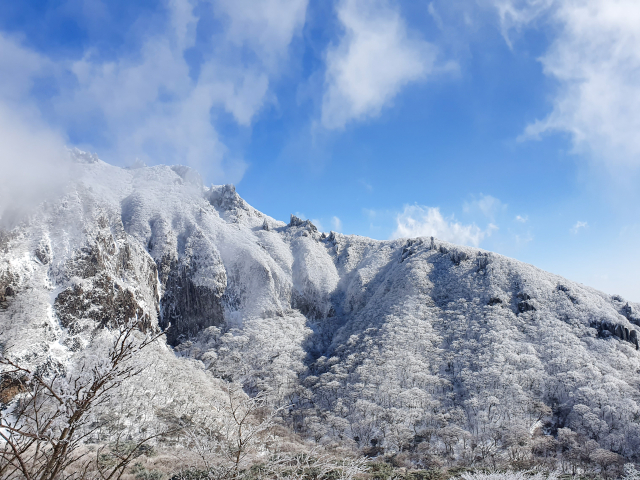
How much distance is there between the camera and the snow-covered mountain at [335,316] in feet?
180

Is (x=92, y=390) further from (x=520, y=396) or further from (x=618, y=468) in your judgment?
(x=520, y=396)

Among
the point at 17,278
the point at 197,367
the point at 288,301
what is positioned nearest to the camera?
the point at 17,278

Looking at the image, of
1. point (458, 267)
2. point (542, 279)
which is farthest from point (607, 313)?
point (458, 267)

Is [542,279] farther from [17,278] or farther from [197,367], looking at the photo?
[17,278]

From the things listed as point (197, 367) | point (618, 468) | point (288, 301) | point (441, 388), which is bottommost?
point (618, 468)

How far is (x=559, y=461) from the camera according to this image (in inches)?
1676

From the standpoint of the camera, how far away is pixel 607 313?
69688mm

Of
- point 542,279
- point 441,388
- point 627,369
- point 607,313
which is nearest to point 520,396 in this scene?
point 441,388

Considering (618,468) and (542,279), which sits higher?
(542,279)

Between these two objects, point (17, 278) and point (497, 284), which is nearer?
point (17, 278)

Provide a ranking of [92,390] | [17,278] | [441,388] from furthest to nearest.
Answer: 1. [17,278]
2. [441,388]
3. [92,390]

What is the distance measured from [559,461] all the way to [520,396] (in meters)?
12.5

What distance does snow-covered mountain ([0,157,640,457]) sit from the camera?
5472 cm

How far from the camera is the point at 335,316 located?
100 meters
